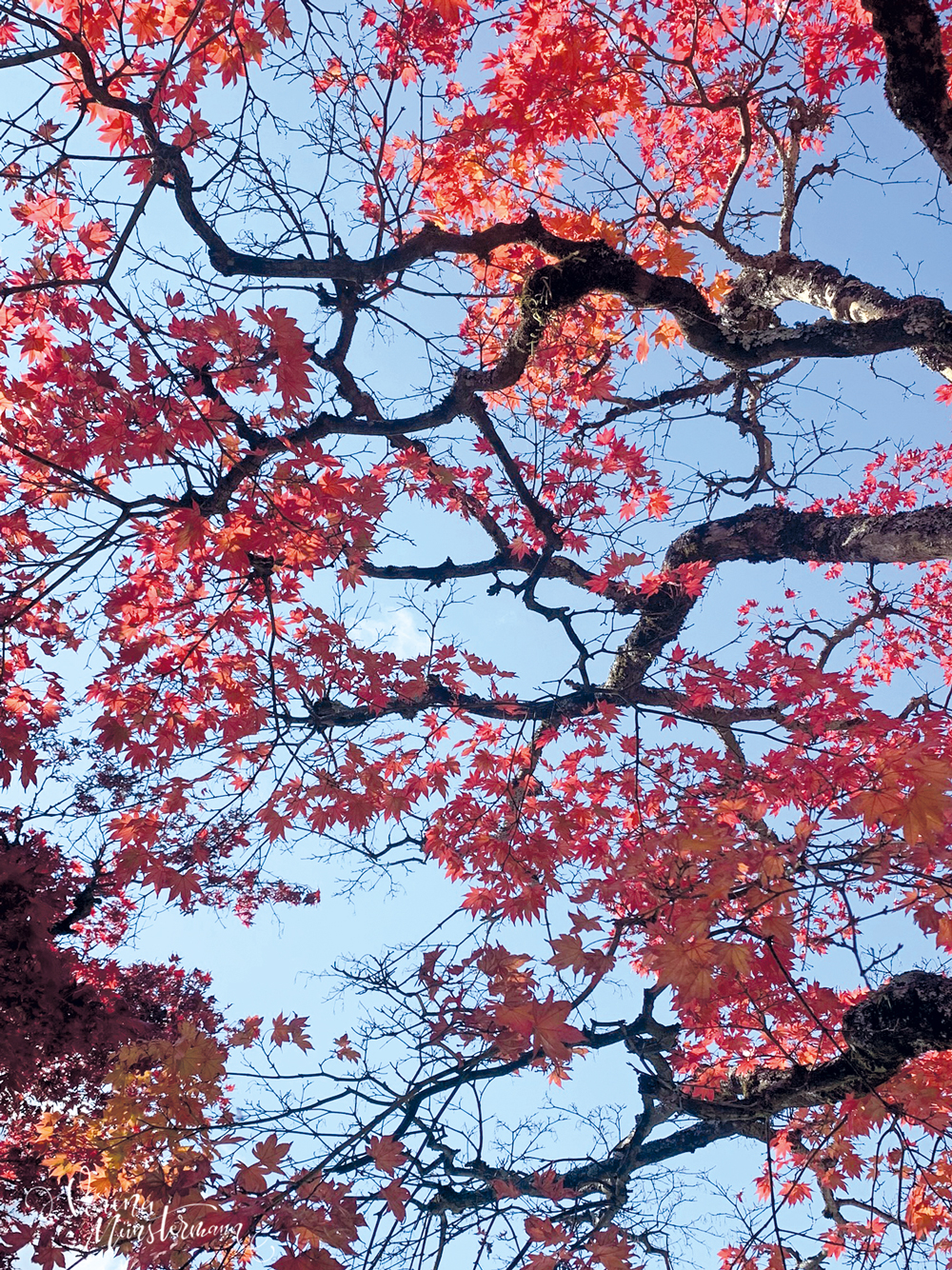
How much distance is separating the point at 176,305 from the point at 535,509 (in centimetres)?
287

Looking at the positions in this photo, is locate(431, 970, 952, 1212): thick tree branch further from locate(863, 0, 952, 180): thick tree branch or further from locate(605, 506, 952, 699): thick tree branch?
locate(863, 0, 952, 180): thick tree branch

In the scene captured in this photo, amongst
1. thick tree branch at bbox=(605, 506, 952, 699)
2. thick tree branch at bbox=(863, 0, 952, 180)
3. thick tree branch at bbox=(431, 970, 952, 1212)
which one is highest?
thick tree branch at bbox=(863, 0, 952, 180)

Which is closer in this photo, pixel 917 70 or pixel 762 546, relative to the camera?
pixel 917 70

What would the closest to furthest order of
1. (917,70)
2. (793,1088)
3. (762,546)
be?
(917,70) → (793,1088) → (762,546)

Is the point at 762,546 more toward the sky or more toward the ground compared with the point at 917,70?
more toward the ground

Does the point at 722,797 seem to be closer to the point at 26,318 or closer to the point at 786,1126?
the point at 786,1126

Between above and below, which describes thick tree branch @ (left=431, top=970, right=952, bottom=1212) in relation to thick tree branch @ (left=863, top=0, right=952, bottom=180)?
below

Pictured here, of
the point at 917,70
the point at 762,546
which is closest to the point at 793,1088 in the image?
the point at 762,546

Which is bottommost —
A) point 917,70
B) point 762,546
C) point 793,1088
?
point 793,1088

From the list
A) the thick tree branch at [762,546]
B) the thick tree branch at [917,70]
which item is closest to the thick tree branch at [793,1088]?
the thick tree branch at [762,546]

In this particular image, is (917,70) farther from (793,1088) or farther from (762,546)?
(793,1088)

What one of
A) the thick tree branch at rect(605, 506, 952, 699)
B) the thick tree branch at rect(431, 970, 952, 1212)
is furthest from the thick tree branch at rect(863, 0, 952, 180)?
the thick tree branch at rect(431, 970, 952, 1212)

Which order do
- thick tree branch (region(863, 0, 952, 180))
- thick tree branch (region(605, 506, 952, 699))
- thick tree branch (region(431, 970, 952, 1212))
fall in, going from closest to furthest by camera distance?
thick tree branch (region(431, 970, 952, 1212))
thick tree branch (region(863, 0, 952, 180))
thick tree branch (region(605, 506, 952, 699))

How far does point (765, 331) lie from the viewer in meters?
6.15
